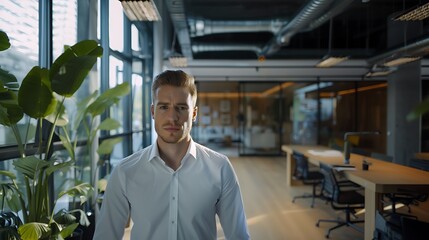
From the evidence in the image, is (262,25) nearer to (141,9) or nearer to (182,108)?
(141,9)

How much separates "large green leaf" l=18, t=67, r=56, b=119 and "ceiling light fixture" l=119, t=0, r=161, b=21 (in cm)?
125

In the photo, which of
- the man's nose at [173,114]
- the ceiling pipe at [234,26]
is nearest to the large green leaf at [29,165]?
the man's nose at [173,114]

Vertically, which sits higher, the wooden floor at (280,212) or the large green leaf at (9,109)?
the large green leaf at (9,109)

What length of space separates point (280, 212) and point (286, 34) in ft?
9.76

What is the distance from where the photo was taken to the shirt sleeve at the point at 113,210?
114 centimetres

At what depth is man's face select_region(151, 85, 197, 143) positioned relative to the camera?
1.08m

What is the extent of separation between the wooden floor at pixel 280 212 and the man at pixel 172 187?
8.37 ft

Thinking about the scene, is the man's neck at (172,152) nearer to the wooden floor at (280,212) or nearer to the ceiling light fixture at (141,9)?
the ceiling light fixture at (141,9)

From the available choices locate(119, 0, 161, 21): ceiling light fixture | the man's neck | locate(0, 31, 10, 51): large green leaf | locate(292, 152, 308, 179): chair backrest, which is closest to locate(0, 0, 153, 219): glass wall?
locate(119, 0, 161, 21): ceiling light fixture

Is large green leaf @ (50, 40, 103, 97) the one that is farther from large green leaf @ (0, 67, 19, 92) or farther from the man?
the man

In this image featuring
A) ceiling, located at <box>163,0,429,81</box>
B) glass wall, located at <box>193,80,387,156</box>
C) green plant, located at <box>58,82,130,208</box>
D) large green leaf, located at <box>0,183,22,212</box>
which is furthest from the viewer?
glass wall, located at <box>193,80,387,156</box>

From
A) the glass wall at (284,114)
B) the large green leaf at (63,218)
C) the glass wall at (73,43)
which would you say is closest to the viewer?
the large green leaf at (63,218)

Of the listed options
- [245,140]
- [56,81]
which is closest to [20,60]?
[56,81]

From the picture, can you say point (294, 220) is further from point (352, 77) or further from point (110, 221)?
point (352, 77)
